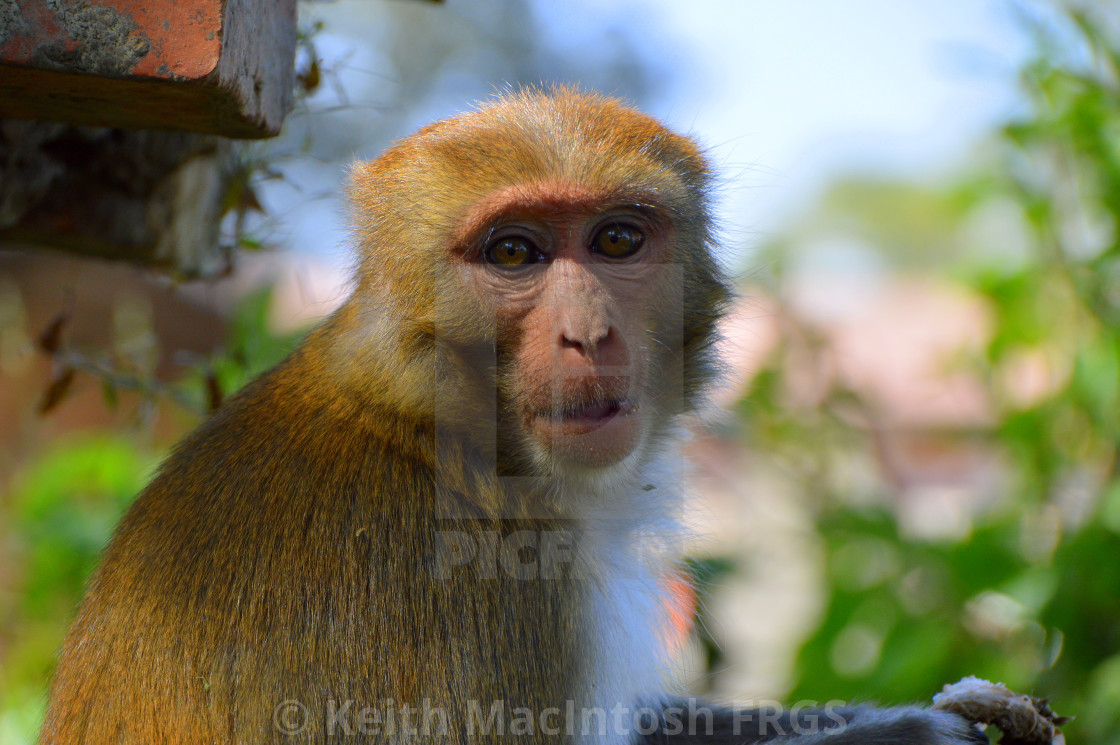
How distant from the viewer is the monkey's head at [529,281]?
2221 millimetres

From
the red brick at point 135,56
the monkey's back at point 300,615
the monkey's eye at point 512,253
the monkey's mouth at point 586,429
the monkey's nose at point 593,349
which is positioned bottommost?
the monkey's back at point 300,615

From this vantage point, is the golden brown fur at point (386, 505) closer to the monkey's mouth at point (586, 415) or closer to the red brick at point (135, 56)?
the monkey's mouth at point (586, 415)

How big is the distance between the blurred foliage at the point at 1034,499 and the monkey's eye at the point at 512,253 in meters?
2.70

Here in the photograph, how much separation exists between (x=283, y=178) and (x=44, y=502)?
330 cm

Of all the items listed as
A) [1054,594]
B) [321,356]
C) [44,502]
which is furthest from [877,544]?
[44,502]

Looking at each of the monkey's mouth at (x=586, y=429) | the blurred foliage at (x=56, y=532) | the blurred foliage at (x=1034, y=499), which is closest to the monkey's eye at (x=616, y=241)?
the monkey's mouth at (x=586, y=429)

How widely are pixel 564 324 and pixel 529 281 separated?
173mm

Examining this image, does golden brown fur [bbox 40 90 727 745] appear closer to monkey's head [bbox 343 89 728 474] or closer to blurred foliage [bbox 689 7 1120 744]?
monkey's head [bbox 343 89 728 474]

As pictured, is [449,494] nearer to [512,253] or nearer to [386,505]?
[386,505]

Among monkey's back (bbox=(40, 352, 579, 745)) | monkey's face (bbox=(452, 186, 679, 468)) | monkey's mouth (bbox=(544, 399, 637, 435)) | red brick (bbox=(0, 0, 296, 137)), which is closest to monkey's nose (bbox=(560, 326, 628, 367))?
monkey's face (bbox=(452, 186, 679, 468))

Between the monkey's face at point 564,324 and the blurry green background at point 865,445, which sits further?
the blurry green background at point 865,445

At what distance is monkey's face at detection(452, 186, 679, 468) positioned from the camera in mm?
2176

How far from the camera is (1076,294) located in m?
4.75

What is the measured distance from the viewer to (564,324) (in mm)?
2156
